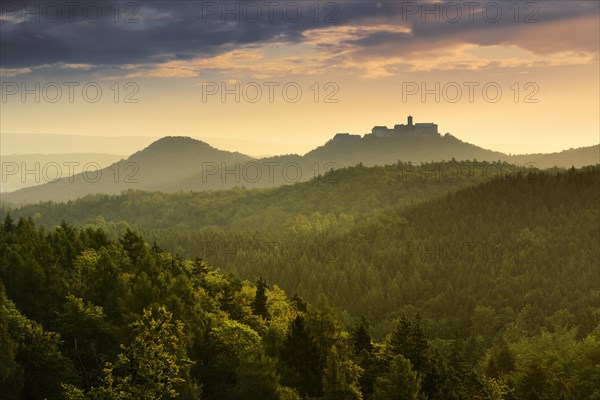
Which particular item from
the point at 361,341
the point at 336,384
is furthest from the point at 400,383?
the point at 361,341

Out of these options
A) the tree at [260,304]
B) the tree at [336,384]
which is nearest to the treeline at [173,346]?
the tree at [336,384]

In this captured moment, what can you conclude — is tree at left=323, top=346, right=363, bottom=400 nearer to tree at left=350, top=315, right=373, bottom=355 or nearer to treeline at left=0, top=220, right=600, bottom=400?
treeline at left=0, top=220, right=600, bottom=400

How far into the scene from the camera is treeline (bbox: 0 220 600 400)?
63.4 m

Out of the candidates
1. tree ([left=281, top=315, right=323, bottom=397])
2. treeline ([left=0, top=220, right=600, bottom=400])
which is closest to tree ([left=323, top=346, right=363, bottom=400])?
treeline ([left=0, top=220, right=600, bottom=400])

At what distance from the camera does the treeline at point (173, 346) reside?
208ft

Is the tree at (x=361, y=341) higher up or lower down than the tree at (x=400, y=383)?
lower down

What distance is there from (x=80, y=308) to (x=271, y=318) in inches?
1610

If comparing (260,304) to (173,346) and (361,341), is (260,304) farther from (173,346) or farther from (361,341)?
(173,346)

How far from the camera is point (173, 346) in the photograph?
68.4 m

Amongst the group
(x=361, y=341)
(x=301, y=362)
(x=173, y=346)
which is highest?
(x=173, y=346)

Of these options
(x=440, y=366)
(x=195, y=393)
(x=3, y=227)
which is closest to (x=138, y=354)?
(x=195, y=393)

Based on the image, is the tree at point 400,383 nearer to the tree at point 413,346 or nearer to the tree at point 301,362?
the tree at point 301,362

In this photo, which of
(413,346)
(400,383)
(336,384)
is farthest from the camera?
(413,346)

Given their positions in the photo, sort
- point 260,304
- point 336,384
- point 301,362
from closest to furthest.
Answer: point 336,384, point 301,362, point 260,304
